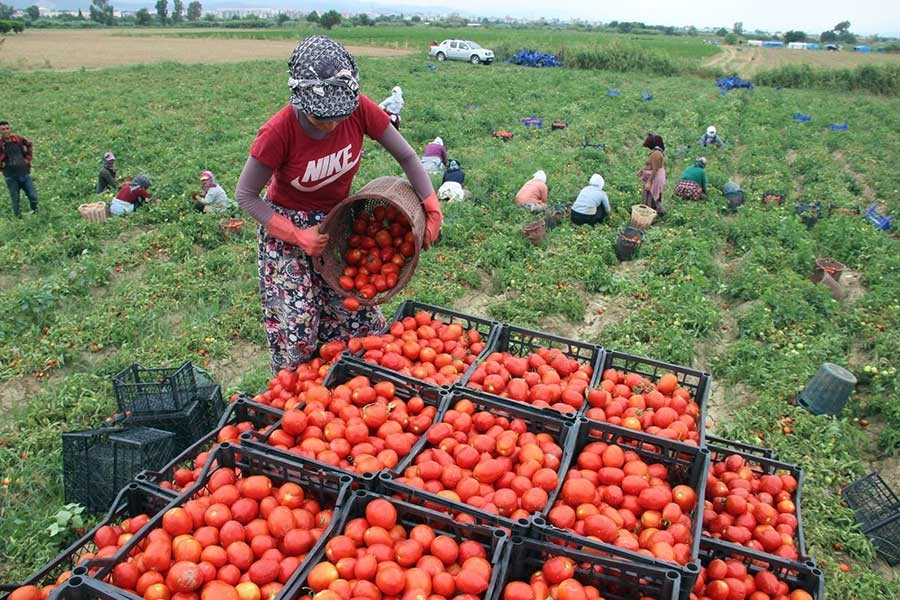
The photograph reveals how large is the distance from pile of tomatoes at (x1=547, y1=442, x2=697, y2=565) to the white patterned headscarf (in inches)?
97.8

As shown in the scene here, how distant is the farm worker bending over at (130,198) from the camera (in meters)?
10.7

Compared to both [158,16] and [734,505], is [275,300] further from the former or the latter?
[158,16]

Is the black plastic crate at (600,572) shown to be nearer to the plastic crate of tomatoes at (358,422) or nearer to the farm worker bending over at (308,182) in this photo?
the plastic crate of tomatoes at (358,422)

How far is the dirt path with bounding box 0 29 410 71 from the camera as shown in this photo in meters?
35.7

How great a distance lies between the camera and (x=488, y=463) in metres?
3.28

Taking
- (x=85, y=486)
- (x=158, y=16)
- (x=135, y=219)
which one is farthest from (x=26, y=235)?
(x=158, y=16)

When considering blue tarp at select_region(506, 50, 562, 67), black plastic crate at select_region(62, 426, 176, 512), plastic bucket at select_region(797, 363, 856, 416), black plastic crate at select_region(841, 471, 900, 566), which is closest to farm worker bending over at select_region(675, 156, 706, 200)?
plastic bucket at select_region(797, 363, 856, 416)

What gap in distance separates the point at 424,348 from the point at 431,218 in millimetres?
947

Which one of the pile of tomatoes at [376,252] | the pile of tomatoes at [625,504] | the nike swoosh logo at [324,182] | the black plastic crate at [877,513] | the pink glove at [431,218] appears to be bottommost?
the black plastic crate at [877,513]

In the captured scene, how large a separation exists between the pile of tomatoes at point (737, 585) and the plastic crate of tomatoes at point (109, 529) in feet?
9.15

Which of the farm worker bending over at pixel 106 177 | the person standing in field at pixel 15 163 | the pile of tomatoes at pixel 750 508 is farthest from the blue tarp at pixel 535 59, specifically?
the pile of tomatoes at pixel 750 508

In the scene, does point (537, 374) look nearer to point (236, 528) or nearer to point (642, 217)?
point (236, 528)

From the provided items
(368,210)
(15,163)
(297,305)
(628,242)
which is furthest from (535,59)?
(297,305)

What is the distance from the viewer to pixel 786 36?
103688 mm
